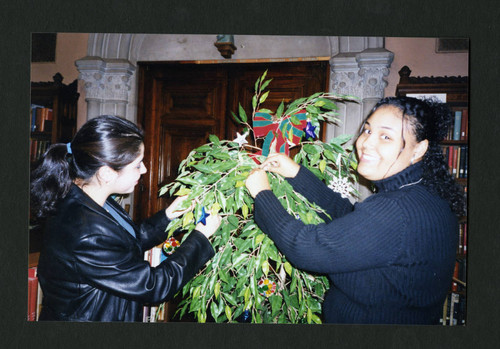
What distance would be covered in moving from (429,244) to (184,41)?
4.43ft

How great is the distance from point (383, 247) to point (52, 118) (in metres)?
1.46

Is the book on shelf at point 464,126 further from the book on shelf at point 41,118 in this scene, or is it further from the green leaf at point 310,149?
the book on shelf at point 41,118

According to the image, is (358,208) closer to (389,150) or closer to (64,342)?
(389,150)

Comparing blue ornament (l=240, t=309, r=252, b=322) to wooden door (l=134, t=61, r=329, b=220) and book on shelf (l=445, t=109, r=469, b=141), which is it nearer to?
wooden door (l=134, t=61, r=329, b=220)

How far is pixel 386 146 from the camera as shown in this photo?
1145 mm

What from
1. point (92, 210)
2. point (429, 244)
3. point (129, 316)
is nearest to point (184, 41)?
point (92, 210)

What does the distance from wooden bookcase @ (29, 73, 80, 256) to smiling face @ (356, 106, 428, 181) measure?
4.00 ft

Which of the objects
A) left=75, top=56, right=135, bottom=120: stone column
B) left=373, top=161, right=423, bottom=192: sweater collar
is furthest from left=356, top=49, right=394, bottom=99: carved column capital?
left=75, top=56, right=135, bottom=120: stone column

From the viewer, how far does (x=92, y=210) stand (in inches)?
47.1

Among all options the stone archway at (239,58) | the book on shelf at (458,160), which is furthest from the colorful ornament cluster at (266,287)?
the book on shelf at (458,160)

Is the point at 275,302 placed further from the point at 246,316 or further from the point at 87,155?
the point at 87,155

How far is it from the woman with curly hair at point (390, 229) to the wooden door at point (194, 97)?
627mm

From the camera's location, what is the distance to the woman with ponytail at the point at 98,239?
1172 millimetres

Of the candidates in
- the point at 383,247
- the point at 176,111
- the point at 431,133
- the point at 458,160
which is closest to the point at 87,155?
the point at 176,111
